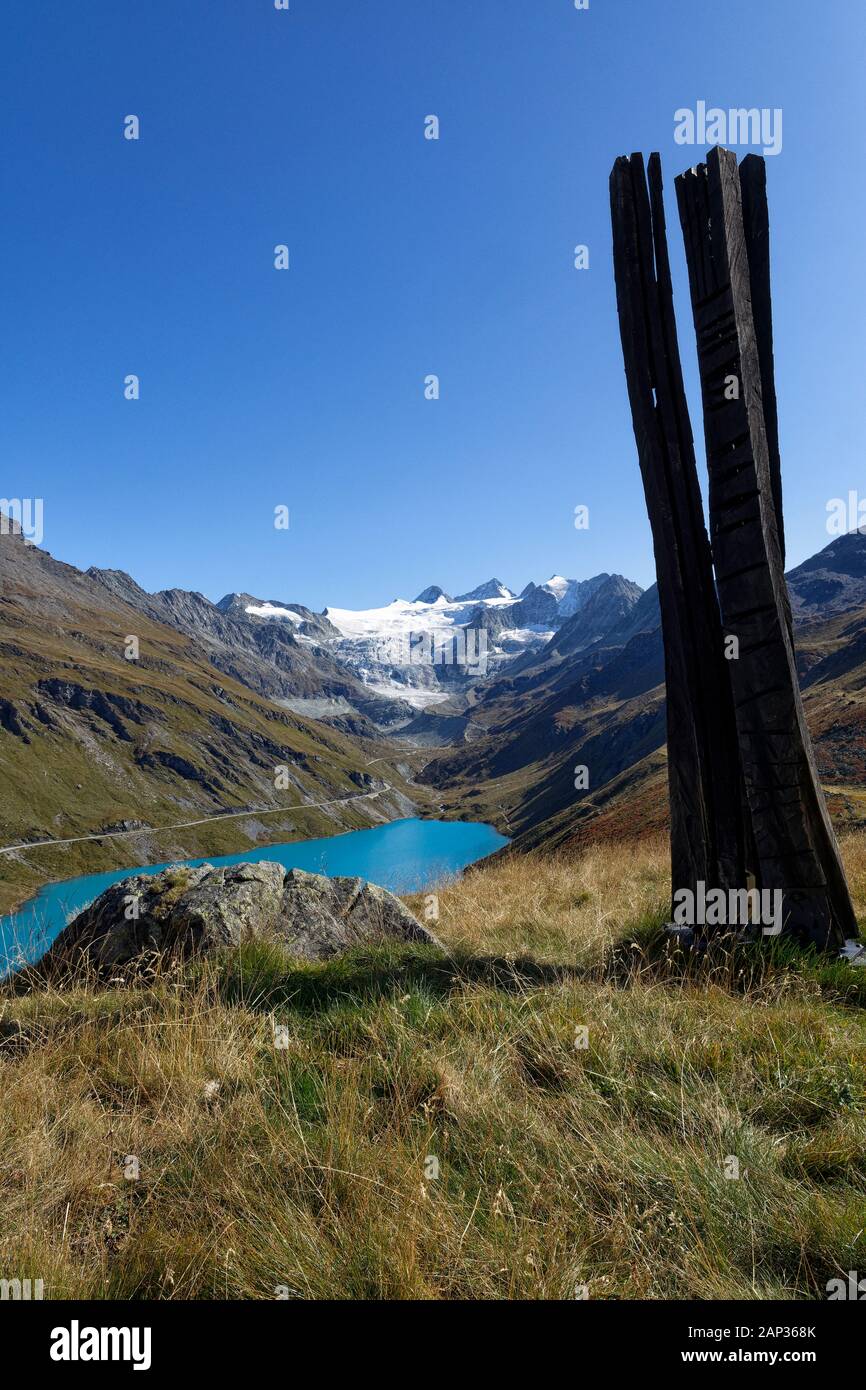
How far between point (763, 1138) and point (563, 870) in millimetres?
10664

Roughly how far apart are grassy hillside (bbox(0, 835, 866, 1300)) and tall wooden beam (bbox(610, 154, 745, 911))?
71.6 inches

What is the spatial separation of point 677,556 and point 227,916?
697cm

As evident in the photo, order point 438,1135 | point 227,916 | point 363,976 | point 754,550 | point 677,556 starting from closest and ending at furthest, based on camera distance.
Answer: point 438,1135
point 363,976
point 754,550
point 227,916
point 677,556

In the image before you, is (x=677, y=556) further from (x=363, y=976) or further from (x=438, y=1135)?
(x=438, y=1135)

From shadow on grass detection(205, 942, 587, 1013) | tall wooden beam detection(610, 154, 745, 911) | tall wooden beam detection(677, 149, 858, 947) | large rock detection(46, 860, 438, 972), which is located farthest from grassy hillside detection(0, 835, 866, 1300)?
tall wooden beam detection(610, 154, 745, 911)

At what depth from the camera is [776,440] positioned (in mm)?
8039

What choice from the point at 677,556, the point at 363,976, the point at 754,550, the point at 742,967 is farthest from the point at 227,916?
the point at 754,550

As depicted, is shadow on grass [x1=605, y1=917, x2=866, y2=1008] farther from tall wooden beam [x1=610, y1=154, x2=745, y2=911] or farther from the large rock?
the large rock

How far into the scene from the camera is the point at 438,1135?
3.72 meters

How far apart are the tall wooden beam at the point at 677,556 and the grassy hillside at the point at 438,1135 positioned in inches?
Result: 71.6

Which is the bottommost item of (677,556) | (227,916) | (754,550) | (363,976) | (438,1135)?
(438,1135)

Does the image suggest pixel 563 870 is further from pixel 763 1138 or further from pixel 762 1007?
pixel 763 1138

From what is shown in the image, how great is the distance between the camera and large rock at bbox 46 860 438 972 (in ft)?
24.0
